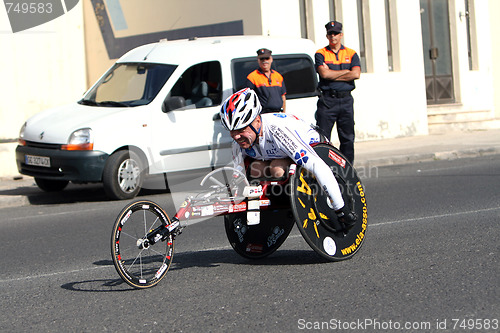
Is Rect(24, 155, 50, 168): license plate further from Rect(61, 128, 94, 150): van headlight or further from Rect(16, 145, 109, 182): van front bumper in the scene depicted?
Rect(61, 128, 94, 150): van headlight

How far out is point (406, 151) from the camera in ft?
52.7

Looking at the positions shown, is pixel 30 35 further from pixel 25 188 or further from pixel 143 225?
pixel 143 225

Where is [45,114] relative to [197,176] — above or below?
above

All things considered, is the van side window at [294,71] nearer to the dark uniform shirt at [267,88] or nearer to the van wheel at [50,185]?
the dark uniform shirt at [267,88]

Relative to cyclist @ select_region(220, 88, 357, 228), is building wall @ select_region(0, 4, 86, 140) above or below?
above

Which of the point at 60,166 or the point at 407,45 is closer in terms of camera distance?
the point at 60,166

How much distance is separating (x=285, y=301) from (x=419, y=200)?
505 centimetres

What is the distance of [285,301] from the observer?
17.1 ft

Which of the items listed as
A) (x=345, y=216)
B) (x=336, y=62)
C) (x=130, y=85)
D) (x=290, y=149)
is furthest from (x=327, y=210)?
(x=130, y=85)

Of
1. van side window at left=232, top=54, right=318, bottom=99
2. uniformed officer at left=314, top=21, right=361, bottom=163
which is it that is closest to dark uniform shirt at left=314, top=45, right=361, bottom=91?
uniformed officer at left=314, top=21, right=361, bottom=163

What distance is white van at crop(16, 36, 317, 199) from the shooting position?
37.2 feet

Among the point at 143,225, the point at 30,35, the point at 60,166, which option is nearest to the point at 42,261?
the point at 143,225

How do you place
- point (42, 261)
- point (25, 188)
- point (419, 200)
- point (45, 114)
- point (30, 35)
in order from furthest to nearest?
point (30, 35)
point (25, 188)
point (45, 114)
point (419, 200)
point (42, 261)

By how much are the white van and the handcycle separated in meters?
5.22
